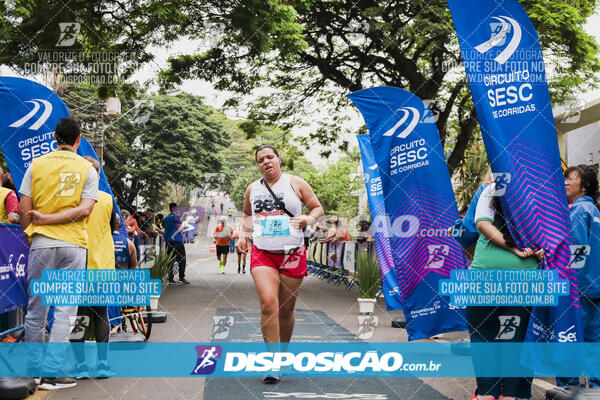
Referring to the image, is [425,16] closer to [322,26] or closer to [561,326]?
[322,26]

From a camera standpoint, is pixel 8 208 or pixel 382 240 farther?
pixel 382 240

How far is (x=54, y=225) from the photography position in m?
5.32

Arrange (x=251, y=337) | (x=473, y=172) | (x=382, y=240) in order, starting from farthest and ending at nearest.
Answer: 1. (x=473, y=172)
2. (x=382, y=240)
3. (x=251, y=337)

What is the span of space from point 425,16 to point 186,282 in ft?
29.4

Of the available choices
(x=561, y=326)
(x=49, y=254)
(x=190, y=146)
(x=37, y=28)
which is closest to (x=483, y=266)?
(x=561, y=326)

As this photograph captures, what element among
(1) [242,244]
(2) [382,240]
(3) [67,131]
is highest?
(3) [67,131]

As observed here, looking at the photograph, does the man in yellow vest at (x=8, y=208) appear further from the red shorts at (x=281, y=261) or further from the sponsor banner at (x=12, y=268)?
the red shorts at (x=281, y=261)

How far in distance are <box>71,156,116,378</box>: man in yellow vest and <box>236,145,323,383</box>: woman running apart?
133cm

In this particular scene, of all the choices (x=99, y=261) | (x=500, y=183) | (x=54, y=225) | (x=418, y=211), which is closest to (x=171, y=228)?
(x=99, y=261)

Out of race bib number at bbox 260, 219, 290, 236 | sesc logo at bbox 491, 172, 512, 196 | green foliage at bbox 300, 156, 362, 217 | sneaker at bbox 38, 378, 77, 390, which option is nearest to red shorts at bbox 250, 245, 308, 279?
race bib number at bbox 260, 219, 290, 236

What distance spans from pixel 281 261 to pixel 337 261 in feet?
44.6

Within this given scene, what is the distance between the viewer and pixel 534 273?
4.80 meters

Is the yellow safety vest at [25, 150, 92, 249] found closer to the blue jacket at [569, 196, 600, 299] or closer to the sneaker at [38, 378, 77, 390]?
the sneaker at [38, 378, 77, 390]

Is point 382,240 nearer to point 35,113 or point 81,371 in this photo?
point 35,113
